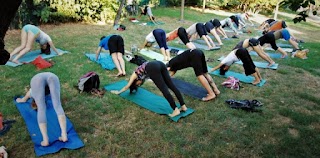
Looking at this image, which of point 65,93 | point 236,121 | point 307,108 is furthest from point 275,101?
point 65,93

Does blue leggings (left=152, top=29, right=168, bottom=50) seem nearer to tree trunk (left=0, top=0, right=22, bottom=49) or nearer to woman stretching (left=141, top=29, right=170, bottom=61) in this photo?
woman stretching (left=141, top=29, right=170, bottom=61)

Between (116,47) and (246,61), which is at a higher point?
(116,47)

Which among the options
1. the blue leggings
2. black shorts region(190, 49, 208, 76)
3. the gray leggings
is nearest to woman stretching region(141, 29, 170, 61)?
the blue leggings

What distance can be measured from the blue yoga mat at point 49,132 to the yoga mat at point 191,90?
2488mm

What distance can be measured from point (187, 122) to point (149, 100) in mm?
1005

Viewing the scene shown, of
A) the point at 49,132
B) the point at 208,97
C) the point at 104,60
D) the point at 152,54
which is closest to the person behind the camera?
the point at 49,132

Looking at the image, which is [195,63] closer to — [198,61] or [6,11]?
[198,61]

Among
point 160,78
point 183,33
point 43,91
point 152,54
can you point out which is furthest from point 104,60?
point 43,91

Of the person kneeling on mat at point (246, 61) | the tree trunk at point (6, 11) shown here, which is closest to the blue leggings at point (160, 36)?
the person kneeling on mat at point (246, 61)

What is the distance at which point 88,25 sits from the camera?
11.4 meters

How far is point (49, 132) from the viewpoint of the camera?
13.3ft

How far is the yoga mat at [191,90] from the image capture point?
556 cm

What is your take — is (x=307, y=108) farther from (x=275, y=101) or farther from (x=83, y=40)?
(x=83, y=40)

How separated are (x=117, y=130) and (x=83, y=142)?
1.84 ft
